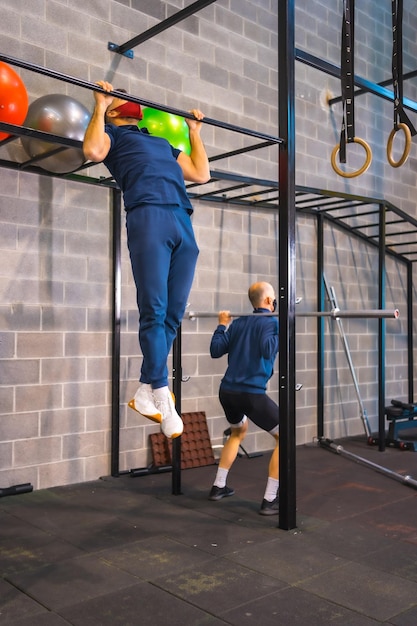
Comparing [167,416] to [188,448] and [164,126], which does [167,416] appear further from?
[188,448]

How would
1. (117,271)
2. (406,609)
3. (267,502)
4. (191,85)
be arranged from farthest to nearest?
(191,85) < (117,271) < (267,502) < (406,609)

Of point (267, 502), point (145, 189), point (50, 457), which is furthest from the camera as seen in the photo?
point (50, 457)

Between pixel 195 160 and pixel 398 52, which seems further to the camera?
pixel 398 52

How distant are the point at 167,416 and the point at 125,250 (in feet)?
8.77

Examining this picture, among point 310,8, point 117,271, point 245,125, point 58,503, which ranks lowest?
point 58,503

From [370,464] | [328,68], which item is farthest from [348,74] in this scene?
[370,464]

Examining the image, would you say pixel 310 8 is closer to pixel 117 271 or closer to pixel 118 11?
pixel 118 11

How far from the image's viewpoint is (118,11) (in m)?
5.00

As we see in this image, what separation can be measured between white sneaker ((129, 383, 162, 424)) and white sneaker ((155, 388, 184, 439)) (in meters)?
0.02

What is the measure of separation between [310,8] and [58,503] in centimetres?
573

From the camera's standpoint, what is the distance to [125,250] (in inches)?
200

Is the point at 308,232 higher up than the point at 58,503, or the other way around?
the point at 308,232

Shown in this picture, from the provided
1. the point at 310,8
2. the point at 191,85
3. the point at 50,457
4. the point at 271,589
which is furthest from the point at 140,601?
the point at 310,8

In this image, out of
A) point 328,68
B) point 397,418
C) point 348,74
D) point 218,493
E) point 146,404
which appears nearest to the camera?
point 146,404
